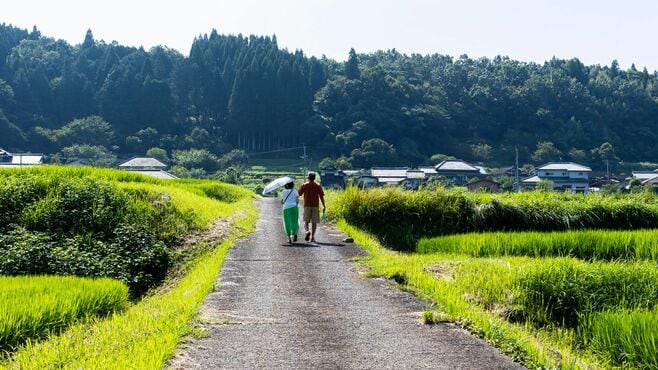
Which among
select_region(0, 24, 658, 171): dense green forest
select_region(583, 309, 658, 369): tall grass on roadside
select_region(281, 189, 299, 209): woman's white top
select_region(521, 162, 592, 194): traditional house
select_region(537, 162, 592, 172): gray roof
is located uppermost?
select_region(0, 24, 658, 171): dense green forest

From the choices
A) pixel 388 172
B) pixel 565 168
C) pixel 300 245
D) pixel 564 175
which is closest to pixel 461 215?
pixel 300 245

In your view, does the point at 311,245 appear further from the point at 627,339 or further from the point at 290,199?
the point at 627,339

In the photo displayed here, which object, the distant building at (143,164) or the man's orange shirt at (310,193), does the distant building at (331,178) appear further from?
the man's orange shirt at (310,193)

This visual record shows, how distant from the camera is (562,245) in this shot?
13.1 meters

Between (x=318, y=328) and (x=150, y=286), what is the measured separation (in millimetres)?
6101

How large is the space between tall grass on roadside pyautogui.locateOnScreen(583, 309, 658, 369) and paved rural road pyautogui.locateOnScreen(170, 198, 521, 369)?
123 cm

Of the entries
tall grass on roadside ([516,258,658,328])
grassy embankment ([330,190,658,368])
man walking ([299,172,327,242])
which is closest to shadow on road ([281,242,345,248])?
man walking ([299,172,327,242])

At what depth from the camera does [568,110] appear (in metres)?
97.6

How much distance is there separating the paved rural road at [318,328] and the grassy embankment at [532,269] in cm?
43

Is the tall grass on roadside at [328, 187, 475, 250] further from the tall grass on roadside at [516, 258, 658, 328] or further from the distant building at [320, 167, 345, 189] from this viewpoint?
the distant building at [320, 167, 345, 189]

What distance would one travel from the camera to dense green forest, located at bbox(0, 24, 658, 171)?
78812mm

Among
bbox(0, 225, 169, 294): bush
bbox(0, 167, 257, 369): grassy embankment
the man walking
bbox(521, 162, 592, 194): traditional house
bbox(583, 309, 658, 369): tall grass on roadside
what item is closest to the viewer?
bbox(0, 167, 257, 369): grassy embankment

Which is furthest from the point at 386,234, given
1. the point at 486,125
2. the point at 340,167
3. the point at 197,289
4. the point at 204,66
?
the point at 204,66

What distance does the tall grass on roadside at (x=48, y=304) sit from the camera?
21.5ft
